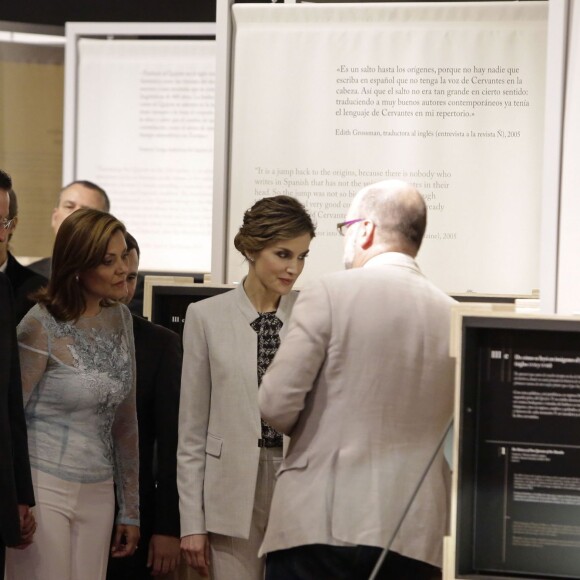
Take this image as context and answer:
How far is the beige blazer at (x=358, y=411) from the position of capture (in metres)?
2.42

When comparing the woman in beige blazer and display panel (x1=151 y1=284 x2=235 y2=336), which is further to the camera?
display panel (x1=151 y1=284 x2=235 y2=336)

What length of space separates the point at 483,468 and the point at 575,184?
81 centimetres

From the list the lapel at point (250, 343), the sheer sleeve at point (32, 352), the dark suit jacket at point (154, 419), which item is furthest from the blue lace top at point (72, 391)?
the lapel at point (250, 343)

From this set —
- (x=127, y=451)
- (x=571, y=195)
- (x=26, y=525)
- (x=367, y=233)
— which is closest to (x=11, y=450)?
(x=26, y=525)

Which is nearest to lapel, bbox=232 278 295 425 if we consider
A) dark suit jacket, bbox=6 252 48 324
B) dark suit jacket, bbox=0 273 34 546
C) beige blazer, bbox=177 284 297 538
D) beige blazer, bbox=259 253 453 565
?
beige blazer, bbox=177 284 297 538

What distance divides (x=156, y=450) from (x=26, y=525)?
0.70 metres

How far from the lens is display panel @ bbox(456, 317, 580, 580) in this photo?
7.69ft

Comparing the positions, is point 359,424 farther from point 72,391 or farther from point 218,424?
point 72,391

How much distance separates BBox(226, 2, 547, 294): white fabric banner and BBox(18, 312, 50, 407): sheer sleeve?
971 mm

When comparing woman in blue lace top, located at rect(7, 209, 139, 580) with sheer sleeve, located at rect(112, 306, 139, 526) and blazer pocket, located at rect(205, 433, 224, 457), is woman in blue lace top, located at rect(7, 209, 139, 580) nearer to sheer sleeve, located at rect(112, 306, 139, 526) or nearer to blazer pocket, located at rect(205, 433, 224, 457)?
sheer sleeve, located at rect(112, 306, 139, 526)

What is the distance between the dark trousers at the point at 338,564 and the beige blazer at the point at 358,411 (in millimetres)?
26

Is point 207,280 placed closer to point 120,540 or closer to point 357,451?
point 120,540

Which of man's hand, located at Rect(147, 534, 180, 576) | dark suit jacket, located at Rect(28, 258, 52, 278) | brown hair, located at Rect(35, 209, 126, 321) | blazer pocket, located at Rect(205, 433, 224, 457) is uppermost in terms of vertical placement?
brown hair, located at Rect(35, 209, 126, 321)

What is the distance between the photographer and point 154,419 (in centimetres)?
349
